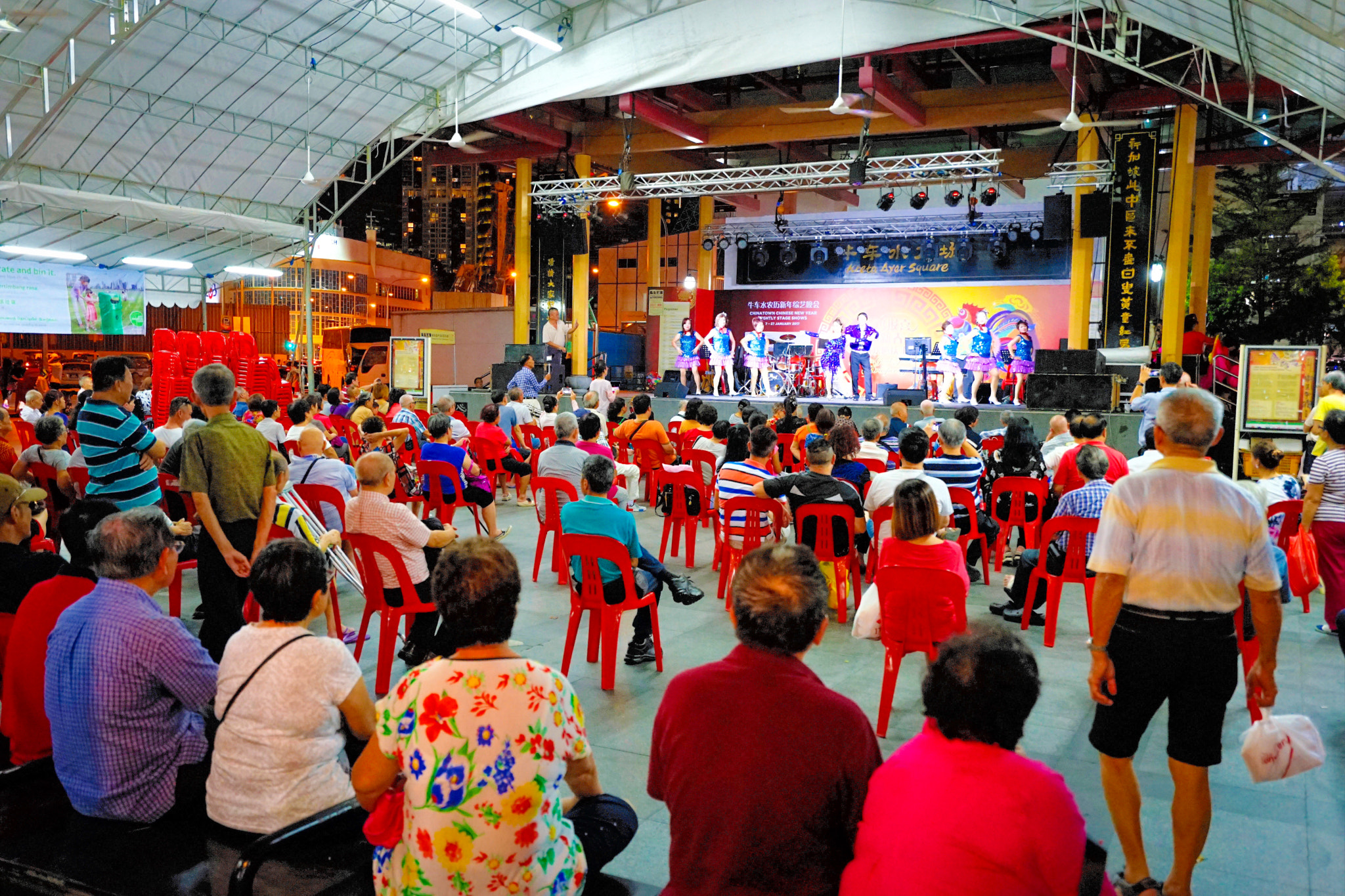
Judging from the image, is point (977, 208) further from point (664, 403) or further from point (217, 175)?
point (217, 175)

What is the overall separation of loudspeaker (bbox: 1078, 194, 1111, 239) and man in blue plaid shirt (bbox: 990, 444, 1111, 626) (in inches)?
388

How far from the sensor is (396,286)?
3728 cm

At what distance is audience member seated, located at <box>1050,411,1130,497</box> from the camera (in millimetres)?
5531

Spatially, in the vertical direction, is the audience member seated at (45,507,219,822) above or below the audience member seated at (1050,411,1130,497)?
below

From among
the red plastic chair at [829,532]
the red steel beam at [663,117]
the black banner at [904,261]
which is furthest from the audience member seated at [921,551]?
the black banner at [904,261]

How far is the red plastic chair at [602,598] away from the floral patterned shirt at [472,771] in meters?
2.25

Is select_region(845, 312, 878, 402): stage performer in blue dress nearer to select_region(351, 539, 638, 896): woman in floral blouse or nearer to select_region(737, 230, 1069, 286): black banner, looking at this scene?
select_region(737, 230, 1069, 286): black banner

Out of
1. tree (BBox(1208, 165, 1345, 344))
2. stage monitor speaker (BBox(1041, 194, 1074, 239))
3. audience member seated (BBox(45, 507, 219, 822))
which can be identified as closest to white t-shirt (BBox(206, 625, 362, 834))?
audience member seated (BBox(45, 507, 219, 822))

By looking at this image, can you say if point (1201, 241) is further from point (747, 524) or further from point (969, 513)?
point (747, 524)

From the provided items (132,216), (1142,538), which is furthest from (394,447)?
(132,216)

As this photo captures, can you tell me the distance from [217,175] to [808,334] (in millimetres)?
10974

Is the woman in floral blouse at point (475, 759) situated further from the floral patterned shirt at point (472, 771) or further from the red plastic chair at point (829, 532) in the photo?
the red plastic chair at point (829, 532)

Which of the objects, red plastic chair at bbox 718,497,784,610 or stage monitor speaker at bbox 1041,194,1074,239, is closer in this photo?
red plastic chair at bbox 718,497,784,610

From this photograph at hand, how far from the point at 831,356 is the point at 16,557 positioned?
621 inches
